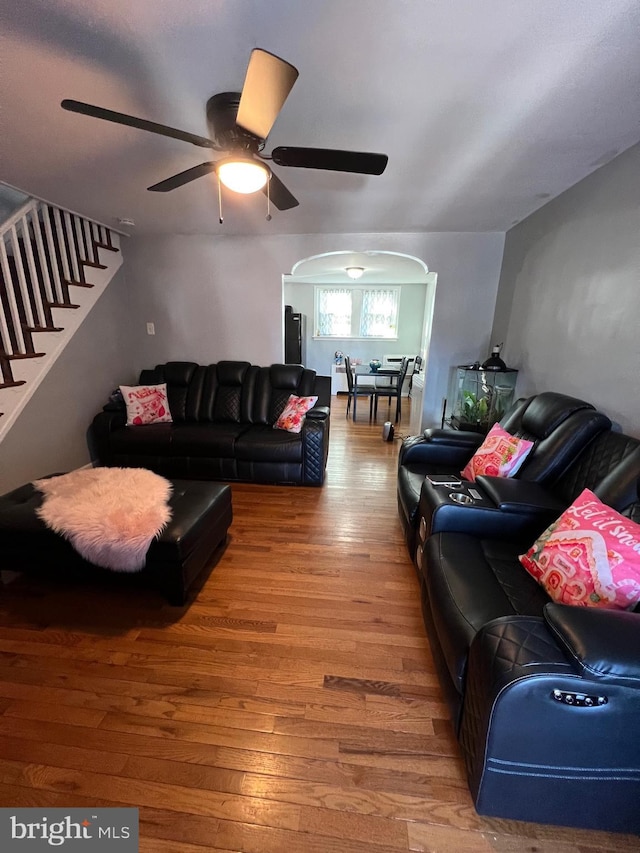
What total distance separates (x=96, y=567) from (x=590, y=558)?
2.16m

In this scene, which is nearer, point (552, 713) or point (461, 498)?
point (552, 713)

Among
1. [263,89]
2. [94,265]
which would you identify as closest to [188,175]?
[263,89]

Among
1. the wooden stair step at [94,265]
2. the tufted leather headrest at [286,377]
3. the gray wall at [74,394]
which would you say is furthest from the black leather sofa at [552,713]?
the wooden stair step at [94,265]

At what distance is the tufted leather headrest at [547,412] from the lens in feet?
6.35

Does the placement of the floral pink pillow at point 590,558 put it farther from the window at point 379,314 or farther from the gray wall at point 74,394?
the window at point 379,314

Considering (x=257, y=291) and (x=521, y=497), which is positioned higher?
(x=257, y=291)

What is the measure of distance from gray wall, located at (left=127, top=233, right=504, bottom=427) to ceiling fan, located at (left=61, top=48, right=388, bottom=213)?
6.62 feet

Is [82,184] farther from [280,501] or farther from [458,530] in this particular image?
[458,530]

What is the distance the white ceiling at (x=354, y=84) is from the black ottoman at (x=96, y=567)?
6.45 ft

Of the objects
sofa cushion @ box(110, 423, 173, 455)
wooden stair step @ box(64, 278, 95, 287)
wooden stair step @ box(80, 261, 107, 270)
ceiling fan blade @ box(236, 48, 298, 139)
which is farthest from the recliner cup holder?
wooden stair step @ box(80, 261, 107, 270)

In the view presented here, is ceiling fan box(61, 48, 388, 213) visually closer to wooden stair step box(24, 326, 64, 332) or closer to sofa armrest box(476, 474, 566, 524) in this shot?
sofa armrest box(476, 474, 566, 524)

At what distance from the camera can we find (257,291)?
3805mm

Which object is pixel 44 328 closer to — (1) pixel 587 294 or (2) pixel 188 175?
(2) pixel 188 175

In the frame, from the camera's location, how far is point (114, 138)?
5.89 feet
